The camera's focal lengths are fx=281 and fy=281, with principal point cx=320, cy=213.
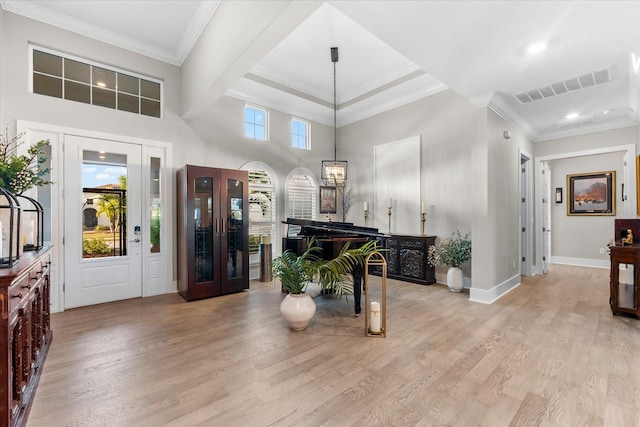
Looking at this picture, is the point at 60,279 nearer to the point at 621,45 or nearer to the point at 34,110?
the point at 34,110

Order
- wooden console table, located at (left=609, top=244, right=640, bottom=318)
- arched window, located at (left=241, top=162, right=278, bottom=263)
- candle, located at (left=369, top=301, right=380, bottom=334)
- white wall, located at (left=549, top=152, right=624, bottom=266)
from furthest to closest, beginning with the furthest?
white wall, located at (left=549, top=152, right=624, bottom=266), arched window, located at (left=241, top=162, right=278, bottom=263), wooden console table, located at (left=609, top=244, right=640, bottom=318), candle, located at (left=369, top=301, right=380, bottom=334)

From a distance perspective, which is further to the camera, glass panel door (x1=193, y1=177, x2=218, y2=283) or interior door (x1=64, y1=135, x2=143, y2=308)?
glass panel door (x1=193, y1=177, x2=218, y2=283)

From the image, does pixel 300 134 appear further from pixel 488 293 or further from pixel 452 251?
pixel 488 293

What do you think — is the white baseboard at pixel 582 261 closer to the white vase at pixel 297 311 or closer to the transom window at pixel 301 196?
the transom window at pixel 301 196

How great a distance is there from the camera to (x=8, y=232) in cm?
171

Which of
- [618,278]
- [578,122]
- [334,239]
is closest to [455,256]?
[618,278]

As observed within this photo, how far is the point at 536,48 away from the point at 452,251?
2918mm

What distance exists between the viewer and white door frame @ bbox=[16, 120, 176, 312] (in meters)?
3.61

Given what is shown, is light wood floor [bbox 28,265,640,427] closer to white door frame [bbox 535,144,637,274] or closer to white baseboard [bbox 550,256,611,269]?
white door frame [bbox 535,144,637,274]

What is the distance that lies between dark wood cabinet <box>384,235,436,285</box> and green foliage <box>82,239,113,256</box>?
425 cm

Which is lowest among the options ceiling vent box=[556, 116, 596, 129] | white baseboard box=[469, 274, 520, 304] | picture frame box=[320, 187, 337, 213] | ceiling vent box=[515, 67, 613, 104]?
white baseboard box=[469, 274, 520, 304]

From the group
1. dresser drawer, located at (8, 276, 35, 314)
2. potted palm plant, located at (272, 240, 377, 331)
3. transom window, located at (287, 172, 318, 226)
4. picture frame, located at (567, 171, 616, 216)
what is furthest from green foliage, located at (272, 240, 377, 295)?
picture frame, located at (567, 171, 616, 216)

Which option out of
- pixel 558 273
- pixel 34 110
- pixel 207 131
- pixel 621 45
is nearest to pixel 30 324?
pixel 34 110

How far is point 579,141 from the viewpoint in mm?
5602
